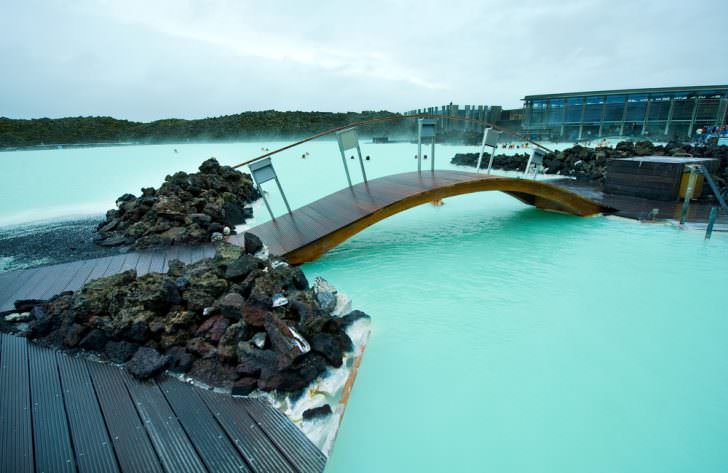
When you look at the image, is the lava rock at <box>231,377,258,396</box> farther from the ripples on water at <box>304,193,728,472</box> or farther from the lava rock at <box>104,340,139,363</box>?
the lava rock at <box>104,340,139,363</box>

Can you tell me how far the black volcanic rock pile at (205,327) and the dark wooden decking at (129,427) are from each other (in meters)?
0.18

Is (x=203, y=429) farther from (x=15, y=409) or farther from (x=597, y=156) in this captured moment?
(x=597, y=156)

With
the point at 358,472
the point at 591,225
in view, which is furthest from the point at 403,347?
the point at 591,225

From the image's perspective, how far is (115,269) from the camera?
14.3 feet

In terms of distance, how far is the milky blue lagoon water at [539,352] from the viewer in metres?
2.46

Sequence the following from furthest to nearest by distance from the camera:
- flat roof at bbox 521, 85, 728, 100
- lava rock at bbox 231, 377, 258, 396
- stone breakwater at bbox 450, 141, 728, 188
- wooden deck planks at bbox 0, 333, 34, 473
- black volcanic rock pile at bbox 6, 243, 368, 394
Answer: flat roof at bbox 521, 85, 728, 100 < stone breakwater at bbox 450, 141, 728, 188 < black volcanic rock pile at bbox 6, 243, 368, 394 < lava rock at bbox 231, 377, 258, 396 < wooden deck planks at bbox 0, 333, 34, 473

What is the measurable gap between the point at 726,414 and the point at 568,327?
1.28m

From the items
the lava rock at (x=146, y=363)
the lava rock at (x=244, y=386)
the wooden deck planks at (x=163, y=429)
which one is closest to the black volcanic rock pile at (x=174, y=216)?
the lava rock at (x=146, y=363)

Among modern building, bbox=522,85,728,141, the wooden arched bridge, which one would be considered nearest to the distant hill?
modern building, bbox=522,85,728,141

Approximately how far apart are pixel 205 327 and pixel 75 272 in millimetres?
2537

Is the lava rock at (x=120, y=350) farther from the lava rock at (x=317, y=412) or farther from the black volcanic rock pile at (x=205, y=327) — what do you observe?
the lava rock at (x=317, y=412)

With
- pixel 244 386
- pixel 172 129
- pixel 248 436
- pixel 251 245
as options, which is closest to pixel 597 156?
pixel 251 245

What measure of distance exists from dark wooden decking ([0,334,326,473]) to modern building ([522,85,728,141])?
31.1m

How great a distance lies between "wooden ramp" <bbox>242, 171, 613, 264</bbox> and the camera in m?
5.20
